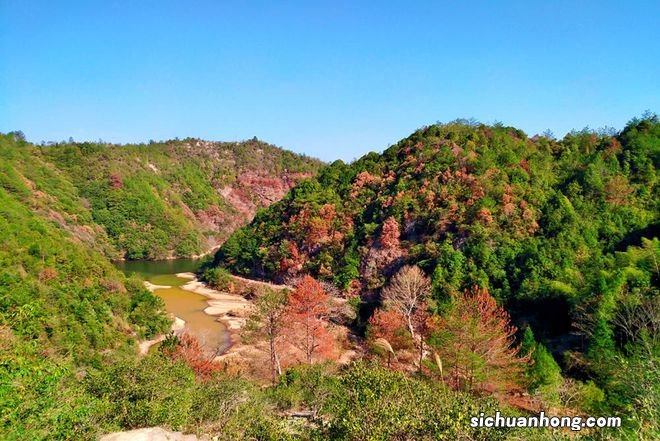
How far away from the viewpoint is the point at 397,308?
112 feet

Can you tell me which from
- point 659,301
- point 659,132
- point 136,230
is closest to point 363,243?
point 659,301

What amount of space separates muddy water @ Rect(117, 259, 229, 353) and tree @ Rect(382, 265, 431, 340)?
15.8 m

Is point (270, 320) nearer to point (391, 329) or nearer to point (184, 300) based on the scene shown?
point (391, 329)

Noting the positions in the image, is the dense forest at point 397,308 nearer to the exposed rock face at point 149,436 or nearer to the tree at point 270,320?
the tree at point 270,320

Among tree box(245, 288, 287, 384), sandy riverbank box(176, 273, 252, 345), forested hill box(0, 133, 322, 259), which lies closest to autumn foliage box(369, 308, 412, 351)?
tree box(245, 288, 287, 384)

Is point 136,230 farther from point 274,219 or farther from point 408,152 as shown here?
point 408,152

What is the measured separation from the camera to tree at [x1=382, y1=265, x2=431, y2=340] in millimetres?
33875

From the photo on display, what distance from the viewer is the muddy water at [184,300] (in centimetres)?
4117

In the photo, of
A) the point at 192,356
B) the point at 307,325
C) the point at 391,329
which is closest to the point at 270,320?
the point at 307,325

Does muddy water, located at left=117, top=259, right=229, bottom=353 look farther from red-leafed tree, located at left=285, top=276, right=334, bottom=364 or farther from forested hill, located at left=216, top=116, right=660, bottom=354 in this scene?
forested hill, located at left=216, top=116, right=660, bottom=354

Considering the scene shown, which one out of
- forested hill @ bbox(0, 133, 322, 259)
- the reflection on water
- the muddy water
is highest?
forested hill @ bbox(0, 133, 322, 259)

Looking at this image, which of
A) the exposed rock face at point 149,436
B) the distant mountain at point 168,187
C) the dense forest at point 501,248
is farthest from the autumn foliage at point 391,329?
the distant mountain at point 168,187

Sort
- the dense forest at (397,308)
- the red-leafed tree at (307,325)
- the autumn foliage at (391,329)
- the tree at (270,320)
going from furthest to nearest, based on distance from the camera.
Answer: the autumn foliage at (391,329), the red-leafed tree at (307,325), the tree at (270,320), the dense forest at (397,308)

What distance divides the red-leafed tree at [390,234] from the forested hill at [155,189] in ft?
207
